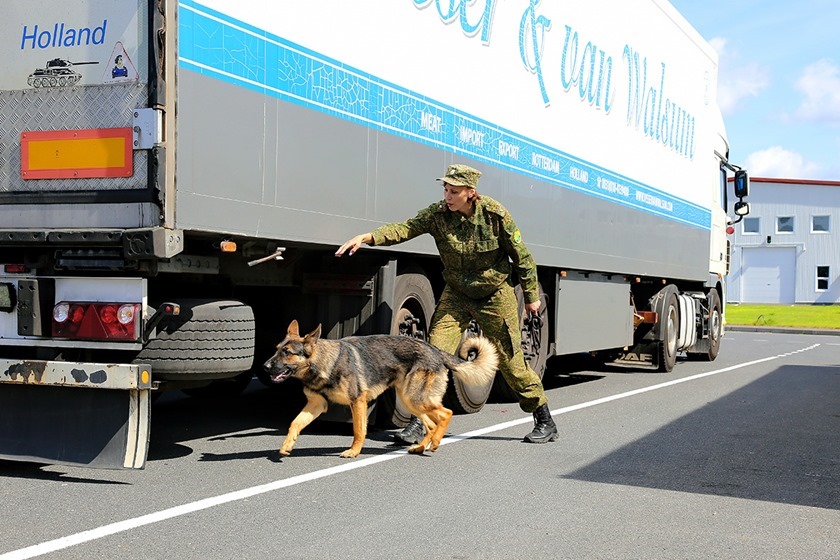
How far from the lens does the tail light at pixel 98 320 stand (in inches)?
222

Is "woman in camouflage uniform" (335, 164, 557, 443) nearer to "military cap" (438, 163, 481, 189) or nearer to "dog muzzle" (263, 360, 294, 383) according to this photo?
"military cap" (438, 163, 481, 189)

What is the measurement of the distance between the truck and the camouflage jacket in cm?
38

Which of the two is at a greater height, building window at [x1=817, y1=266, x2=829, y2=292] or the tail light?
building window at [x1=817, y1=266, x2=829, y2=292]

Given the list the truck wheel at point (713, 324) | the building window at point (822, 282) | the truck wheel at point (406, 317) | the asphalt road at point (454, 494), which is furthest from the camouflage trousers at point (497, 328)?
the building window at point (822, 282)

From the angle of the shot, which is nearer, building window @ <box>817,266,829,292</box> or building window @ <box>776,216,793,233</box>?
building window @ <box>817,266,829,292</box>

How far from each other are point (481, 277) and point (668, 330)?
325 inches

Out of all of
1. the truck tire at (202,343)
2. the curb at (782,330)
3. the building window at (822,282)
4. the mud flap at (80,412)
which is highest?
the building window at (822,282)

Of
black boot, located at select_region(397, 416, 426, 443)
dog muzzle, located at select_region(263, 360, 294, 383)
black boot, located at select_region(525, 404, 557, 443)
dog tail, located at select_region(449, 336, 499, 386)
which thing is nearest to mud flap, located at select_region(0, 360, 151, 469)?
dog muzzle, located at select_region(263, 360, 294, 383)

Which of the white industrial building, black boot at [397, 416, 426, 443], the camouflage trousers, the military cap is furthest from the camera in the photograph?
the white industrial building

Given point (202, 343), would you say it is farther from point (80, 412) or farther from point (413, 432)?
point (413, 432)

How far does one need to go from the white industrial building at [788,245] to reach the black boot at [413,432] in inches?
2051

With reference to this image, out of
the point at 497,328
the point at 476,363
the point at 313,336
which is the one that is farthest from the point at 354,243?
the point at 497,328

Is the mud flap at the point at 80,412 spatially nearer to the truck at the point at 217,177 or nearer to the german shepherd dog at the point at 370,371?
the truck at the point at 217,177

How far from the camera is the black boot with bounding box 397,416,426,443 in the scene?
24.3 ft
